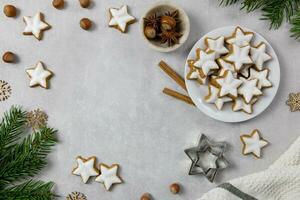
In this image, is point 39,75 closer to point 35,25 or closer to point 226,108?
point 35,25

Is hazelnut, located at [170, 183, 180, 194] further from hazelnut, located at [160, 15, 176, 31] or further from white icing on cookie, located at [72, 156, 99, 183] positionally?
hazelnut, located at [160, 15, 176, 31]

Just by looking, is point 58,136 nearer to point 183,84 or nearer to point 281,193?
point 183,84

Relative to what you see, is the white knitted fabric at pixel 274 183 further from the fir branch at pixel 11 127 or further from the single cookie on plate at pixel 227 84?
the fir branch at pixel 11 127

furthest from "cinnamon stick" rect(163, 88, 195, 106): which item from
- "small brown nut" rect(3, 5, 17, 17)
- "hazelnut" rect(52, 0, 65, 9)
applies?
"small brown nut" rect(3, 5, 17, 17)

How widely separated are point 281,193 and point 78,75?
1.94 ft

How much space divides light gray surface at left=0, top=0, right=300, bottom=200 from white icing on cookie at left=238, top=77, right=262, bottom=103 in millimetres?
80

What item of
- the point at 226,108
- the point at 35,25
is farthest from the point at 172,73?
the point at 35,25

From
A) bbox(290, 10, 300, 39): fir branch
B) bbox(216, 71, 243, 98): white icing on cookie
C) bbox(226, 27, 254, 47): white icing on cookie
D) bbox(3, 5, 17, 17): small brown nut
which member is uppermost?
bbox(3, 5, 17, 17): small brown nut

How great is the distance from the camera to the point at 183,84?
121 cm

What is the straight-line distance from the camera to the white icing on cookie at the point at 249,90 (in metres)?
1.15

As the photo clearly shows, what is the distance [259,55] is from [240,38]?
0.06 meters

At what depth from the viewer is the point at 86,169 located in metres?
1.24

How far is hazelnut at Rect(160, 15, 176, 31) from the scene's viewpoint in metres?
1.16

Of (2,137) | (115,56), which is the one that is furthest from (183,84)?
(2,137)
